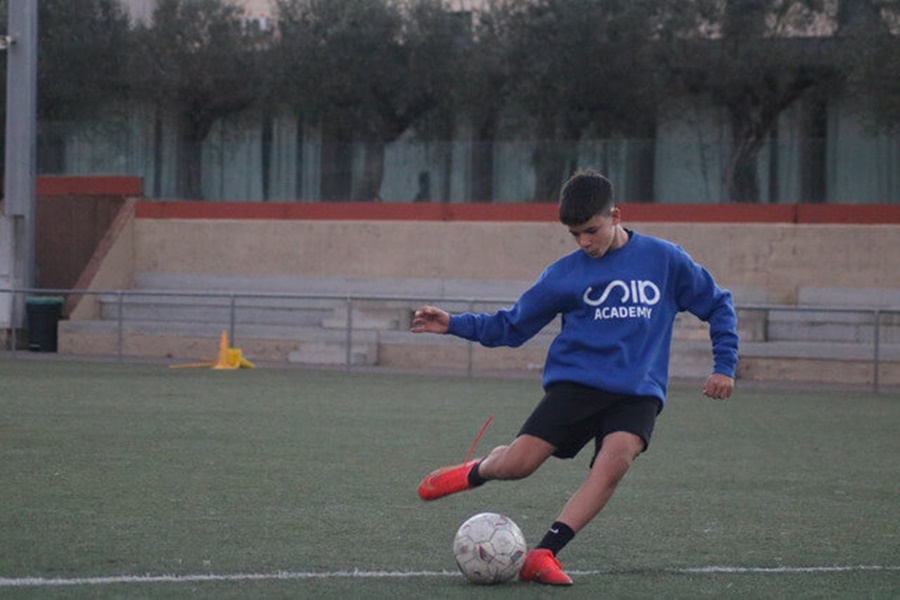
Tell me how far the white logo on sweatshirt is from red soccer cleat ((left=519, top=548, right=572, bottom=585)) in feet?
3.54

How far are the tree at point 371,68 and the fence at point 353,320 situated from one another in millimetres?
6347

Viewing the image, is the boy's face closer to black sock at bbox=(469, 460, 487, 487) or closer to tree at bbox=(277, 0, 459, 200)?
black sock at bbox=(469, 460, 487, 487)

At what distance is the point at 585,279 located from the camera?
694 cm

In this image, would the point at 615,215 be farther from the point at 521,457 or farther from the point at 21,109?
the point at 21,109

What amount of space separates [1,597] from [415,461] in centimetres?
594

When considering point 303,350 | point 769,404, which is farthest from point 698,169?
point 769,404

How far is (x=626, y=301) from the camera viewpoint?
271 inches

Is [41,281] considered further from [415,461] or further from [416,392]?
[415,461]

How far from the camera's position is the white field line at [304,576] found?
647 cm

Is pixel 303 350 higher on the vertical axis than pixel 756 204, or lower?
lower

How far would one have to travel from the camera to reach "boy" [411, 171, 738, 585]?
6.77 metres

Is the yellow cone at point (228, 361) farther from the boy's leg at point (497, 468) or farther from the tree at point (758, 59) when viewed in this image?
the boy's leg at point (497, 468)

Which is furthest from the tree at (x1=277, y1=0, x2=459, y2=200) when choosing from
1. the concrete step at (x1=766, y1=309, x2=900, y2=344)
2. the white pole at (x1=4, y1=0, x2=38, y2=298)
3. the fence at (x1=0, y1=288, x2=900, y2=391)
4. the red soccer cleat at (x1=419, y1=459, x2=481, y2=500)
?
the red soccer cleat at (x1=419, y1=459, x2=481, y2=500)

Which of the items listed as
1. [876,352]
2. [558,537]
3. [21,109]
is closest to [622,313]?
[558,537]
